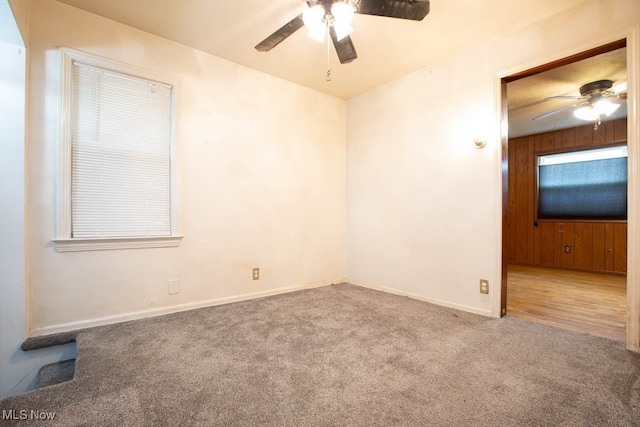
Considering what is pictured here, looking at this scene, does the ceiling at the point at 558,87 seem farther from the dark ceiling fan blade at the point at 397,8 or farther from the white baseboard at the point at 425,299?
the white baseboard at the point at 425,299

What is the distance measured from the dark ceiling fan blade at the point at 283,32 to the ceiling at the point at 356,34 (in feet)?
0.96

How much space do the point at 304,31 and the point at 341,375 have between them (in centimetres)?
262

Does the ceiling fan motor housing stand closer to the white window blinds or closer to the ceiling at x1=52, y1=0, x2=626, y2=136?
the ceiling at x1=52, y1=0, x2=626, y2=136

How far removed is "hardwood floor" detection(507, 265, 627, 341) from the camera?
2.38m

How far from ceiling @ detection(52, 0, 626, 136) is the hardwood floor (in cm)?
250

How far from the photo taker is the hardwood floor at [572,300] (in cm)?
238

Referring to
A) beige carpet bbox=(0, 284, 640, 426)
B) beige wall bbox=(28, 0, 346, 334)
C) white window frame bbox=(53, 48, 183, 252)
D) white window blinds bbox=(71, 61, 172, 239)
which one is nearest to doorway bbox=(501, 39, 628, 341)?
beige carpet bbox=(0, 284, 640, 426)

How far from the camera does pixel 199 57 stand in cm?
271

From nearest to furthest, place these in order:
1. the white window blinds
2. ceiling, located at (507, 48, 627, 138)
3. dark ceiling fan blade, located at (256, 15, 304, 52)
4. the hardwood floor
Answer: dark ceiling fan blade, located at (256, 15, 304, 52) → the white window blinds → the hardwood floor → ceiling, located at (507, 48, 627, 138)

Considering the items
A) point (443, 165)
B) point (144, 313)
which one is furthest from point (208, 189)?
point (443, 165)

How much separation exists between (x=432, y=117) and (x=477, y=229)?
1241 millimetres

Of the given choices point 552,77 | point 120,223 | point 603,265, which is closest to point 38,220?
point 120,223

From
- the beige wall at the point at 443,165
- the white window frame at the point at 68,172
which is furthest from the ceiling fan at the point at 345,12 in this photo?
the white window frame at the point at 68,172

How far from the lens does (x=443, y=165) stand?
9.36 ft
